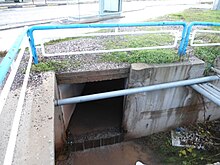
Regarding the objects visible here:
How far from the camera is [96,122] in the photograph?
571cm

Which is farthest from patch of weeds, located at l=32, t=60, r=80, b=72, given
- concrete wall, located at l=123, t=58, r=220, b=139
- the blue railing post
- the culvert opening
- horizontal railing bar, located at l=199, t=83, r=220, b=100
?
horizontal railing bar, located at l=199, t=83, r=220, b=100

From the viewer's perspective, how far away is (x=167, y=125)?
5.69 meters

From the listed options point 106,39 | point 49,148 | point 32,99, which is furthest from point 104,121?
point 49,148

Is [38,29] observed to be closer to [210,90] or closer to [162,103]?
[162,103]

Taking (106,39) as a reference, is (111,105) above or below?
below

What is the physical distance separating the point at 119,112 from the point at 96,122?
35.0 inches

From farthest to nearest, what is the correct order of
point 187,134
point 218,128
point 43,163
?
point 218,128 → point 187,134 → point 43,163

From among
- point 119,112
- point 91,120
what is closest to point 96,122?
point 91,120

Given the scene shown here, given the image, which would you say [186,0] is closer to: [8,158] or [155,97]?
[155,97]

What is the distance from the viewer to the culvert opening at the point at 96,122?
5168mm

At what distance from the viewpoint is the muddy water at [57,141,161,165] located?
4.89 meters

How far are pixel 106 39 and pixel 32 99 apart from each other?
327 cm

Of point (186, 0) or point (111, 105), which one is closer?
point (111, 105)

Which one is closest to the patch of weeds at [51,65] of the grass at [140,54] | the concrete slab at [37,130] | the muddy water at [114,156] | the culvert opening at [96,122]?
the concrete slab at [37,130]
